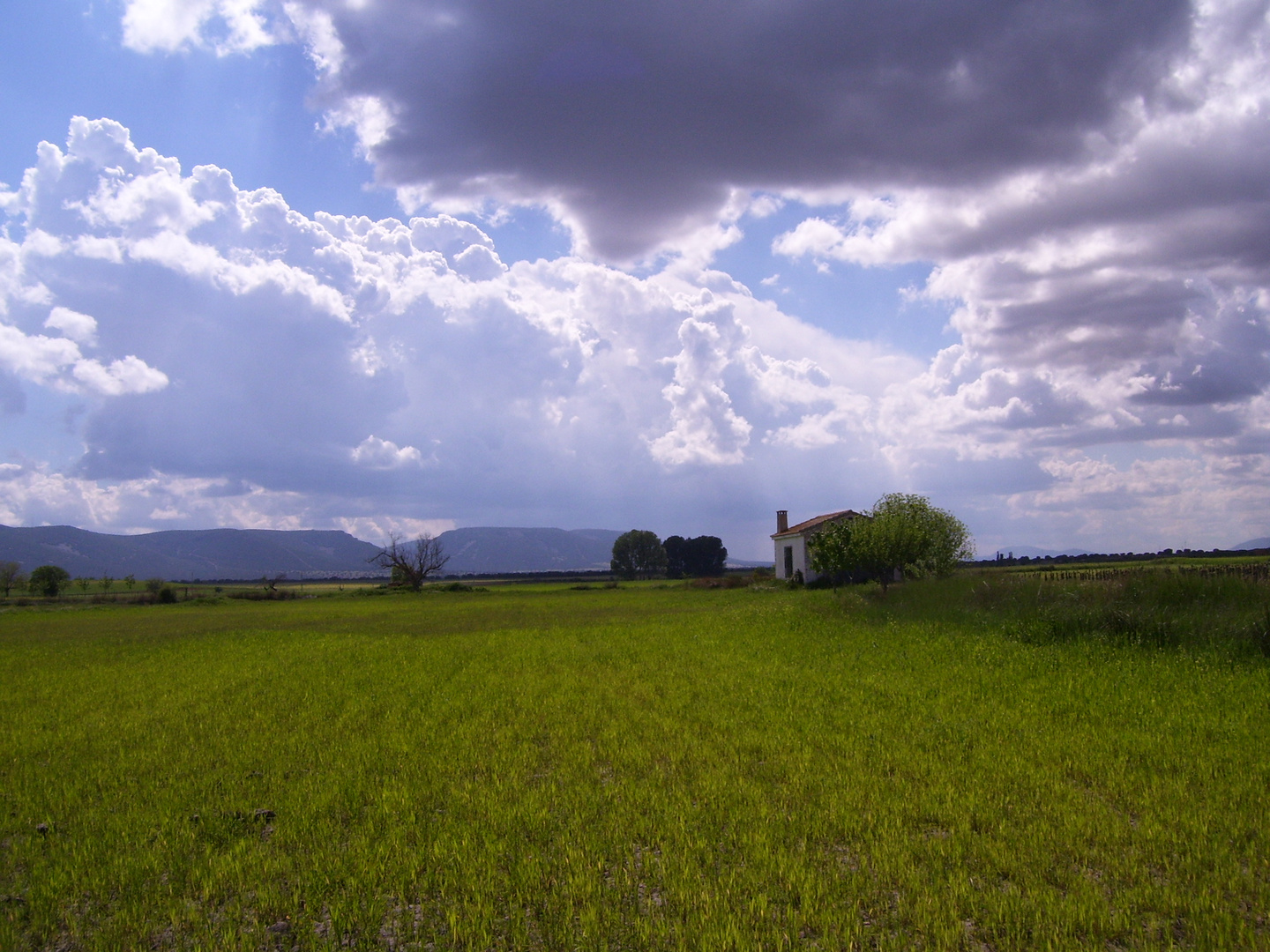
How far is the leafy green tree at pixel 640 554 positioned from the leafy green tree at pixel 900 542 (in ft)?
355

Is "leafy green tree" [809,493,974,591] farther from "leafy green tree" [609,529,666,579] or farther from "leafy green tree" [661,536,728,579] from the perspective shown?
"leafy green tree" [609,529,666,579]

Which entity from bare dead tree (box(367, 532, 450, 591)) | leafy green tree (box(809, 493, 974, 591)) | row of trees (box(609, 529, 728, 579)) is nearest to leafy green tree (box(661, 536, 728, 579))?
row of trees (box(609, 529, 728, 579))

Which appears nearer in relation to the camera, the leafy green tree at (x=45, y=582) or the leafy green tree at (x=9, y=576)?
the leafy green tree at (x=45, y=582)

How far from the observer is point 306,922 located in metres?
5.94

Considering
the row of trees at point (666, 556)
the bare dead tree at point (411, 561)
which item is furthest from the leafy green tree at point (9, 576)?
the row of trees at point (666, 556)

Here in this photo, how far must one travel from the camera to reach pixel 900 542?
128 feet

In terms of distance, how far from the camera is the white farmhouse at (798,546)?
203 ft

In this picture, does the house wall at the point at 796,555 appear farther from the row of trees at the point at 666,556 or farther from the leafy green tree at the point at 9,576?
the leafy green tree at the point at 9,576

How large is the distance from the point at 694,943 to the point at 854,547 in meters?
39.1

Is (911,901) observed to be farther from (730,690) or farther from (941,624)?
(941,624)

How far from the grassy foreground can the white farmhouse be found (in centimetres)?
4406

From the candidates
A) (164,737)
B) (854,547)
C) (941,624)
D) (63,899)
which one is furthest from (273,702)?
(854,547)

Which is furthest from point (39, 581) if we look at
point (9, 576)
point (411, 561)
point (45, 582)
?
point (411, 561)

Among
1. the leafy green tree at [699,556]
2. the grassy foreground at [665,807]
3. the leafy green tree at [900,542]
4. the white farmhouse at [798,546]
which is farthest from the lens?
the leafy green tree at [699,556]
